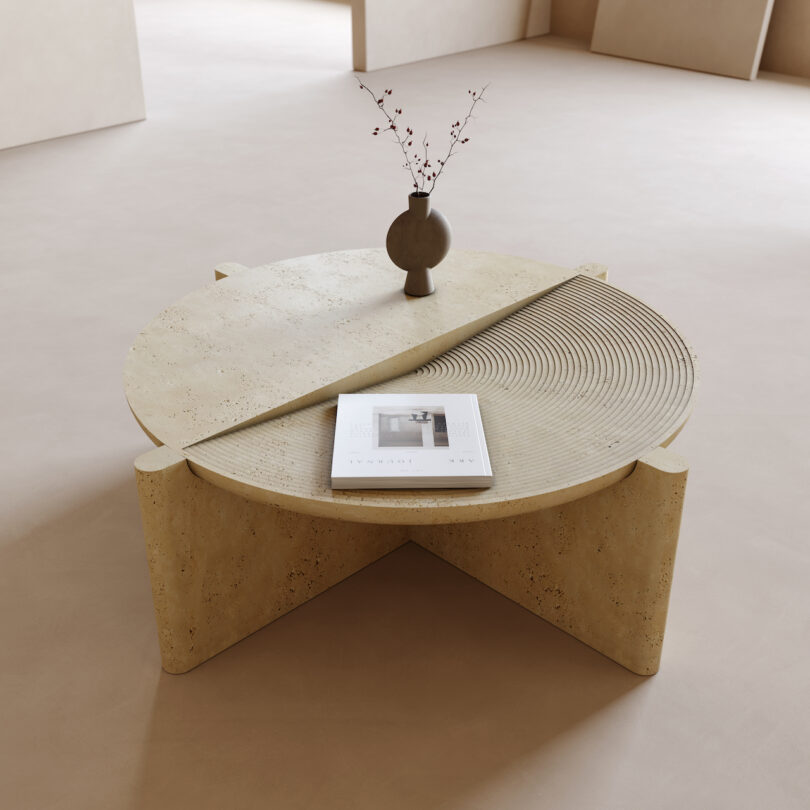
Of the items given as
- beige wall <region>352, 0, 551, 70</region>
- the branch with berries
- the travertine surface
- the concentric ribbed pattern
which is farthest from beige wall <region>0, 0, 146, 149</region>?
the concentric ribbed pattern

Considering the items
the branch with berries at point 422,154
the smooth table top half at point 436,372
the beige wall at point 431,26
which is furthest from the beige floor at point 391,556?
the beige wall at point 431,26

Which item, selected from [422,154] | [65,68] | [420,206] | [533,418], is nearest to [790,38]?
[422,154]

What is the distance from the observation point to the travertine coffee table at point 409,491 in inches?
60.9

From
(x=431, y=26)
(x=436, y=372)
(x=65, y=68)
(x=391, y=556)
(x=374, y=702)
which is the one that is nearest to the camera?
(x=374, y=702)

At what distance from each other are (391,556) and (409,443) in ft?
1.67

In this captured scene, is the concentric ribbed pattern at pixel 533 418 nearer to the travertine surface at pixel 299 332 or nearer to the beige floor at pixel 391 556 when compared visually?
the travertine surface at pixel 299 332

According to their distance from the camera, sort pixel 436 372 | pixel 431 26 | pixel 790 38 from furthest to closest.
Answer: pixel 431 26 < pixel 790 38 < pixel 436 372

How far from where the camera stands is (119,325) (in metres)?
2.94

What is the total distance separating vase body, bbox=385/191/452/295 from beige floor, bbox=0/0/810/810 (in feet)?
2.10

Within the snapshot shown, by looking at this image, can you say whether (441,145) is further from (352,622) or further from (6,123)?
(352,622)

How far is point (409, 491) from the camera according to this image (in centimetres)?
149

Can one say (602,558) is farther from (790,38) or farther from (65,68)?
(790,38)

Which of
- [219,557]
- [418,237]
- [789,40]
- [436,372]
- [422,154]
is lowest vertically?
[422,154]

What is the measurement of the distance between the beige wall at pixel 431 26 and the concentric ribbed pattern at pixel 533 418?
14.2ft
